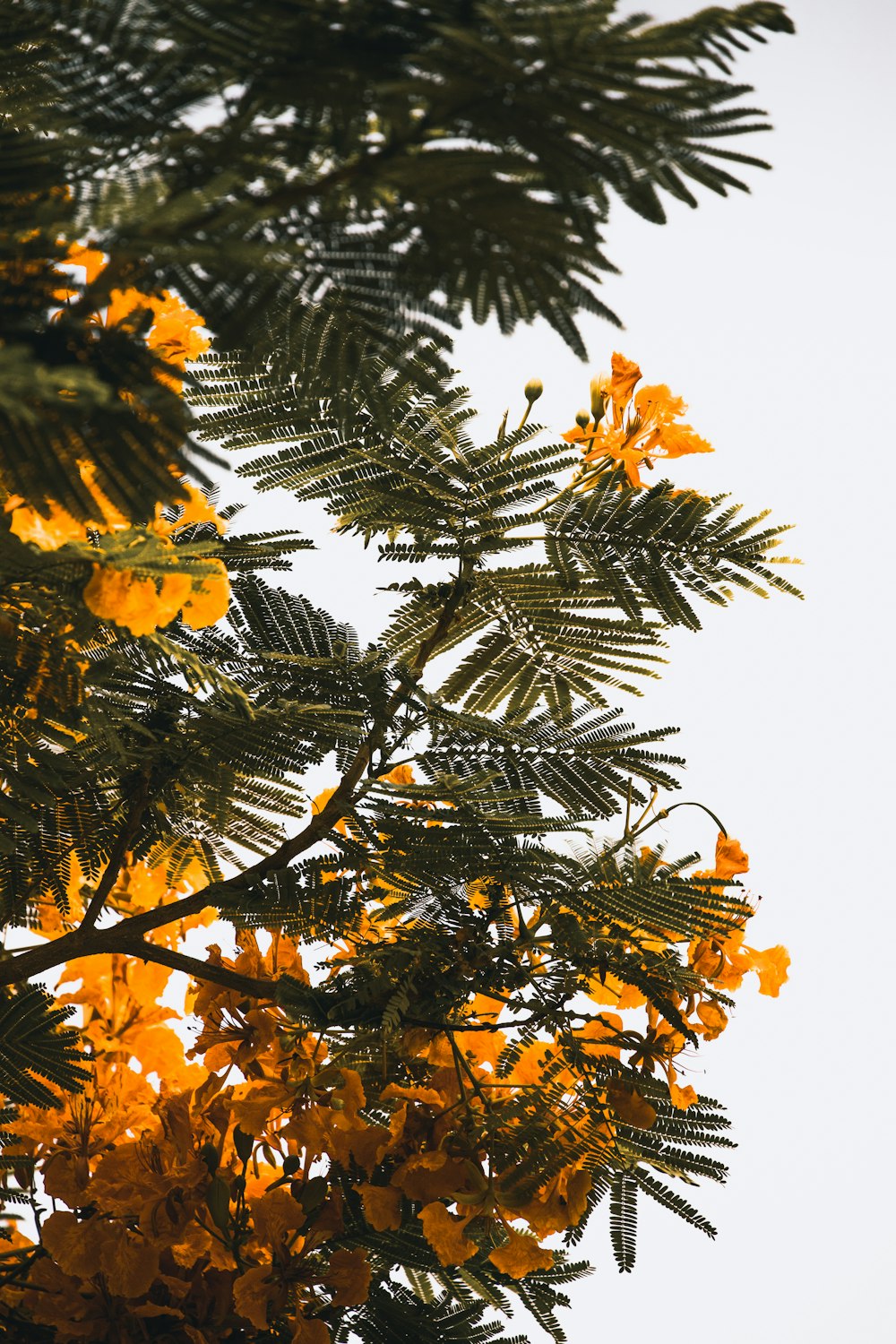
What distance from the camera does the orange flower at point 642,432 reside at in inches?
40.7

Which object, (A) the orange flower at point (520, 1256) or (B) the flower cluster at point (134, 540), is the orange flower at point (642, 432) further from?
(A) the orange flower at point (520, 1256)

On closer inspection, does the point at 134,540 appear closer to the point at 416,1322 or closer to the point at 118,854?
the point at 118,854

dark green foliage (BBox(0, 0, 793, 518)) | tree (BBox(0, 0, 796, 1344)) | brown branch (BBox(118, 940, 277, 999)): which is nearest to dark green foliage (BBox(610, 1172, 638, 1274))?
tree (BBox(0, 0, 796, 1344))

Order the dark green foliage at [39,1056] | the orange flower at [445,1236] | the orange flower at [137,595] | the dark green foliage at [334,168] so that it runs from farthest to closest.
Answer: the dark green foliage at [39,1056] < the orange flower at [445,1236] < the orange flower at [137,595] < the dark green foliage at [334,168]

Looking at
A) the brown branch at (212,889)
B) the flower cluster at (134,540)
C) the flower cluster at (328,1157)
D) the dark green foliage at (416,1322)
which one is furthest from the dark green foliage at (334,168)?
the dark green foliage at (416,1322)

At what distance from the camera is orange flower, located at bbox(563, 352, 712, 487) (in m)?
1.03

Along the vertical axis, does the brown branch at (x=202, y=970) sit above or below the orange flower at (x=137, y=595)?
below

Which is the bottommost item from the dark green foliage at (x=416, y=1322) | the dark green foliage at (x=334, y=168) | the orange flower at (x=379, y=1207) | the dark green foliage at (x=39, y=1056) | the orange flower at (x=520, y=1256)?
the dark green foliage at (x=416, y=1322)

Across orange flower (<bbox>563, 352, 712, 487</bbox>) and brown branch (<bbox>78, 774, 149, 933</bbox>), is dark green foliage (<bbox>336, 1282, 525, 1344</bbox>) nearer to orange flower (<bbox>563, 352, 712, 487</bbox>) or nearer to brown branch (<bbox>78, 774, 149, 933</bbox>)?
brown branch (<bbox>78, 774, 149, 933</bbox>)

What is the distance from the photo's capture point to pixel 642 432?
1041 millimetres

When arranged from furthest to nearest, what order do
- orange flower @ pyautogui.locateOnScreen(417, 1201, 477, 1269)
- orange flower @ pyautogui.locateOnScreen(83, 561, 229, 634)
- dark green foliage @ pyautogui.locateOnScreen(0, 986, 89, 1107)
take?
dark green foliage @ pyautogui.locateOnScreen(0, 986, 89, 1107) < orange flower @ pyautogui.locateOnScreen(417, 1201, 477, 1269) < orange flower @ pyautogui.locateOnScreen(83, 561, 229, 634)

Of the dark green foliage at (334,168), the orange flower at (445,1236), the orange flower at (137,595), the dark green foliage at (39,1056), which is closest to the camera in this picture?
the dark green foliage at (334,168)

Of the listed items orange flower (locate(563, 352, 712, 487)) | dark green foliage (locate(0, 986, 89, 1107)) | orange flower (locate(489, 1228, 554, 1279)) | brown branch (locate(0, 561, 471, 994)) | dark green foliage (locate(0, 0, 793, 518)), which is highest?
orange flower (locate(563, 352, 712, 487))

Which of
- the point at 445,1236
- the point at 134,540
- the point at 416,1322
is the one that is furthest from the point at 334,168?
the point at 416,1322
